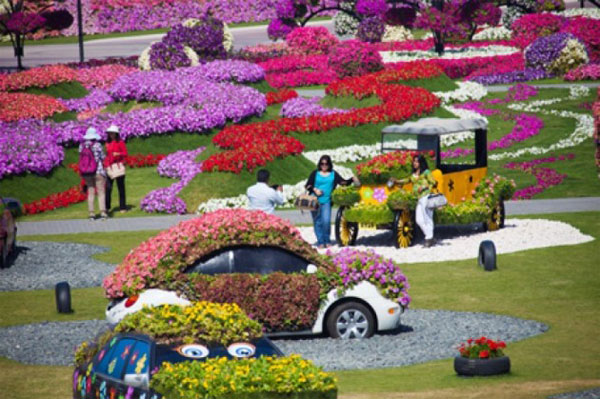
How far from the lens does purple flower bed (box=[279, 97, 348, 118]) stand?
39.2m

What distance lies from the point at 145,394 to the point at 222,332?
43.6 inches

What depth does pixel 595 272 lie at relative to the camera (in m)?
20.0

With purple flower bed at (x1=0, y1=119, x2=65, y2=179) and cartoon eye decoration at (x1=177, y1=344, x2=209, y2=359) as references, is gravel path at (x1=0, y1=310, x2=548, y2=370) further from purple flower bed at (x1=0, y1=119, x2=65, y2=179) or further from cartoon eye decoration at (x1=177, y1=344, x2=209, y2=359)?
purple flower bed at (x1=0, y1=119, x2=65, y2=179)

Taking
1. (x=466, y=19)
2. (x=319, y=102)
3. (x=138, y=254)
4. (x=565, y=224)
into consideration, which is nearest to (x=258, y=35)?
(x=466, y=19)

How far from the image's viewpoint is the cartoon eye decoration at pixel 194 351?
1066 centimetres

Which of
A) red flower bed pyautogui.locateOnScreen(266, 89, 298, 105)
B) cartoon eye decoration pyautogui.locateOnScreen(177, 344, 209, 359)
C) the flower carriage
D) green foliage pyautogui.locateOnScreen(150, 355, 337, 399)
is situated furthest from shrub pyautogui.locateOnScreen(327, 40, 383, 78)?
green foliage pyautogui.locateOnScreen(150, 355, 337, 399)

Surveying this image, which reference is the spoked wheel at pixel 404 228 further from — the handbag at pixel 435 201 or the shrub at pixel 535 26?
the shrub at pixel 535 26

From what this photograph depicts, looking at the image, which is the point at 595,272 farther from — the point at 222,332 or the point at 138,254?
the point at 222,332

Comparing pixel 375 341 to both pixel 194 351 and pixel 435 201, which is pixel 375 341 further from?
pixel 435 201

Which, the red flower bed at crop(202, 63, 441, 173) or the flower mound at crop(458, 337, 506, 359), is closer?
the flower mound at crop(458, 337, 506, 359)

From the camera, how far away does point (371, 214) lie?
22734mm

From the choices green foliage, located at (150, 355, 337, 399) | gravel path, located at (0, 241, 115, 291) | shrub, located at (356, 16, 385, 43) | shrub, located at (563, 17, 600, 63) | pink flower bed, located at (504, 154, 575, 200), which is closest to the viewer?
green foliage, located at (150, 355, 337, 399)

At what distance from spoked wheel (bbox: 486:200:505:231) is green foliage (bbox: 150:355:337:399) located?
15005mm

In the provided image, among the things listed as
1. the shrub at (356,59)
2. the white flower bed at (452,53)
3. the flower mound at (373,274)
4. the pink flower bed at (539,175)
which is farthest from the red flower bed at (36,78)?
the flower mound at (373,274)
